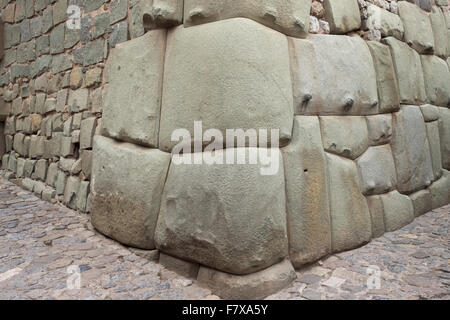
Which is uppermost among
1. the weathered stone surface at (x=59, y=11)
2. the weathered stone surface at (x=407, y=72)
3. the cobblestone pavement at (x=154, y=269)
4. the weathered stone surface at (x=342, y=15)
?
the weathered stone surface at (x=59, y=11)

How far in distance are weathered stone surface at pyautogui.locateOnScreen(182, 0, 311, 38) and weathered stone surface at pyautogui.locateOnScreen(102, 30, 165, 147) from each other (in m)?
0.31

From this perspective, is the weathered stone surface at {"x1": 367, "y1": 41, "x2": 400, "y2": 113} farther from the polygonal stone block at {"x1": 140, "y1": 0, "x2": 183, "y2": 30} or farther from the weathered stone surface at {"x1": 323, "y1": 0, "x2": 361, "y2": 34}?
the polygonal stone block at {"x1": 140, "y1": 0, "x2": 183, "y2": 30}

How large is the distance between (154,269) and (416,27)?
306cm

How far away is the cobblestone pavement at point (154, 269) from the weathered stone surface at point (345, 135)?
24.8 inches

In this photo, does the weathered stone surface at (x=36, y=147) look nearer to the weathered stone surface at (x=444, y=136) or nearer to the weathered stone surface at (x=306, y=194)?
the weathered stone surface at (x=306, y=194)

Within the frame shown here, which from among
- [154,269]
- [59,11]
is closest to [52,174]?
[59,11]

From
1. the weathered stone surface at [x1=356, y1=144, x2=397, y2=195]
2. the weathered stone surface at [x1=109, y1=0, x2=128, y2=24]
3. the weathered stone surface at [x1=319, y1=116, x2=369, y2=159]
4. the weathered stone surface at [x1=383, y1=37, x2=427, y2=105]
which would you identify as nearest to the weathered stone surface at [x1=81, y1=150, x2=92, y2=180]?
the weathered stone surface at [x1=109, y1=0, x2=128, y2=24]

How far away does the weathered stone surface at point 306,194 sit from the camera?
182 centimetres

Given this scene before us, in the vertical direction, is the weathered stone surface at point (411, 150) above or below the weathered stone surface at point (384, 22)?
below

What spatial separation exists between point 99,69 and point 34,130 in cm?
152

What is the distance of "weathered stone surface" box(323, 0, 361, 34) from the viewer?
2.26 metres

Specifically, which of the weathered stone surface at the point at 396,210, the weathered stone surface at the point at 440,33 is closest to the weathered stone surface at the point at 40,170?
the weathered stone surface at the point at 396,210

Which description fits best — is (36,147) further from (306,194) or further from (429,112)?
(429,112)

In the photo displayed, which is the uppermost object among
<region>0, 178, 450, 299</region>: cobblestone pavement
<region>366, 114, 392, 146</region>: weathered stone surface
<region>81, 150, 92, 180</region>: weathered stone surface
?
<region>366, 114, 392, 146</region>: weathered stone surface
